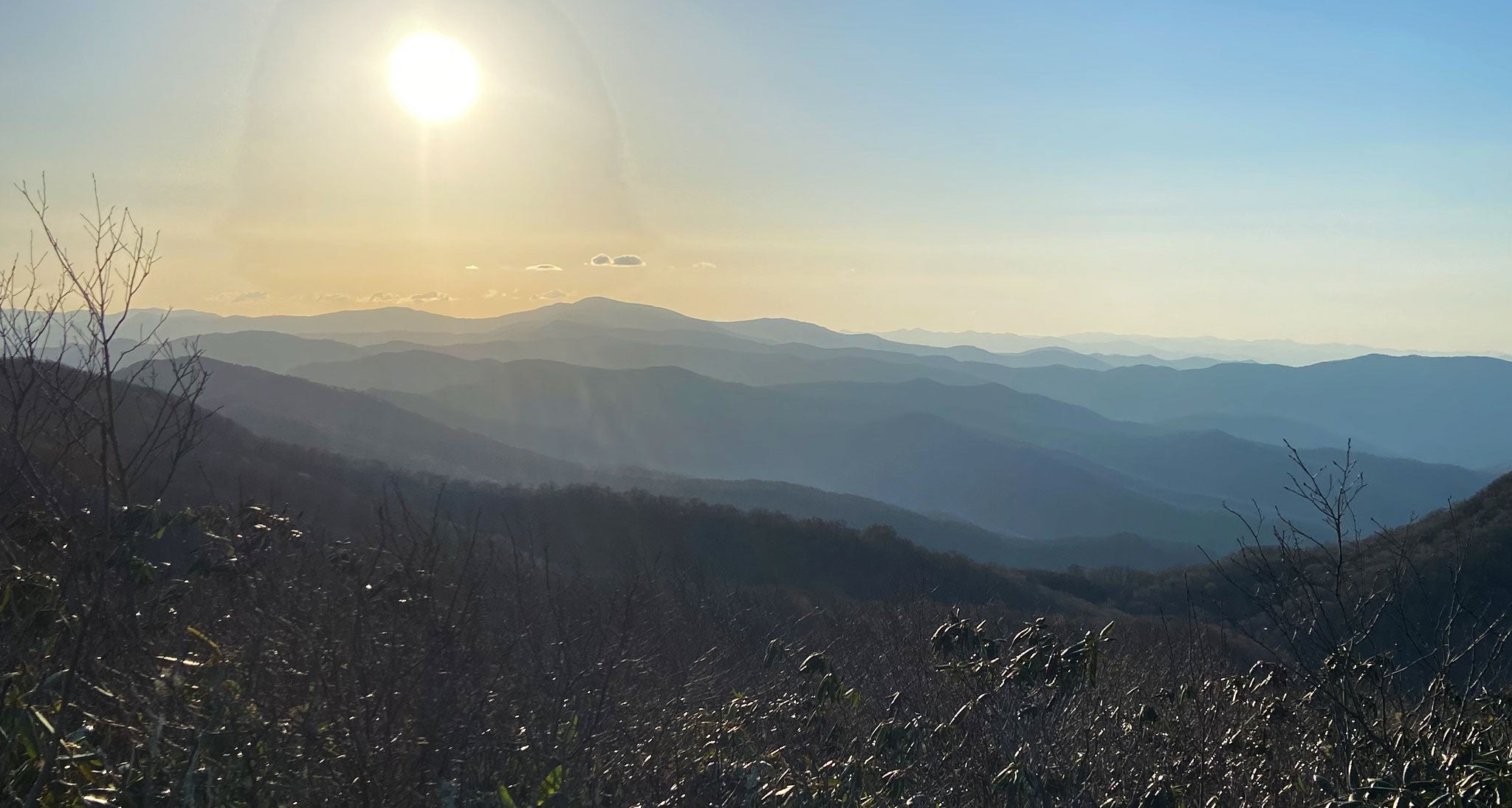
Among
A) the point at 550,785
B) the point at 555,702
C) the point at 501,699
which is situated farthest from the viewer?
the point at 501,699

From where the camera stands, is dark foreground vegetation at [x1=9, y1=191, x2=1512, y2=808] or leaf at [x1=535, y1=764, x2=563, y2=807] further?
leaf at [x1=535, y1=764, x2=563, y2=807]

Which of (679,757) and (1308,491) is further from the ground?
(1308,491)

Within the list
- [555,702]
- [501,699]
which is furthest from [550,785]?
[501,699]

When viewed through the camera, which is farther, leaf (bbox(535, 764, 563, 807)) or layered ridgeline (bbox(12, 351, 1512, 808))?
leaf (bbox(535, 764, 563, 807))

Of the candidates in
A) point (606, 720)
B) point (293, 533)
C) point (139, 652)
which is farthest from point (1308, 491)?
point (139, 652)

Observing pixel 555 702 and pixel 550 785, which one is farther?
pixel 555 702

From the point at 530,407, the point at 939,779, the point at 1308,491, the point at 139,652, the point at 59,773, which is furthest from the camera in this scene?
the point at 530,407

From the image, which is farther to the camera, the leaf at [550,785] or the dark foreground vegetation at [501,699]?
the leaf at [550,785]

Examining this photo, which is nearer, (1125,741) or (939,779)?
(939,779)

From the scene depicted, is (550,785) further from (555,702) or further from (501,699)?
(501,699)

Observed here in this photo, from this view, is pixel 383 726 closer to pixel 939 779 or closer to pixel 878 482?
pixel 939 779

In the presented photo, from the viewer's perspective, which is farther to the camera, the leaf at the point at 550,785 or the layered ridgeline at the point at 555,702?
the leaf at the point at 550,785
